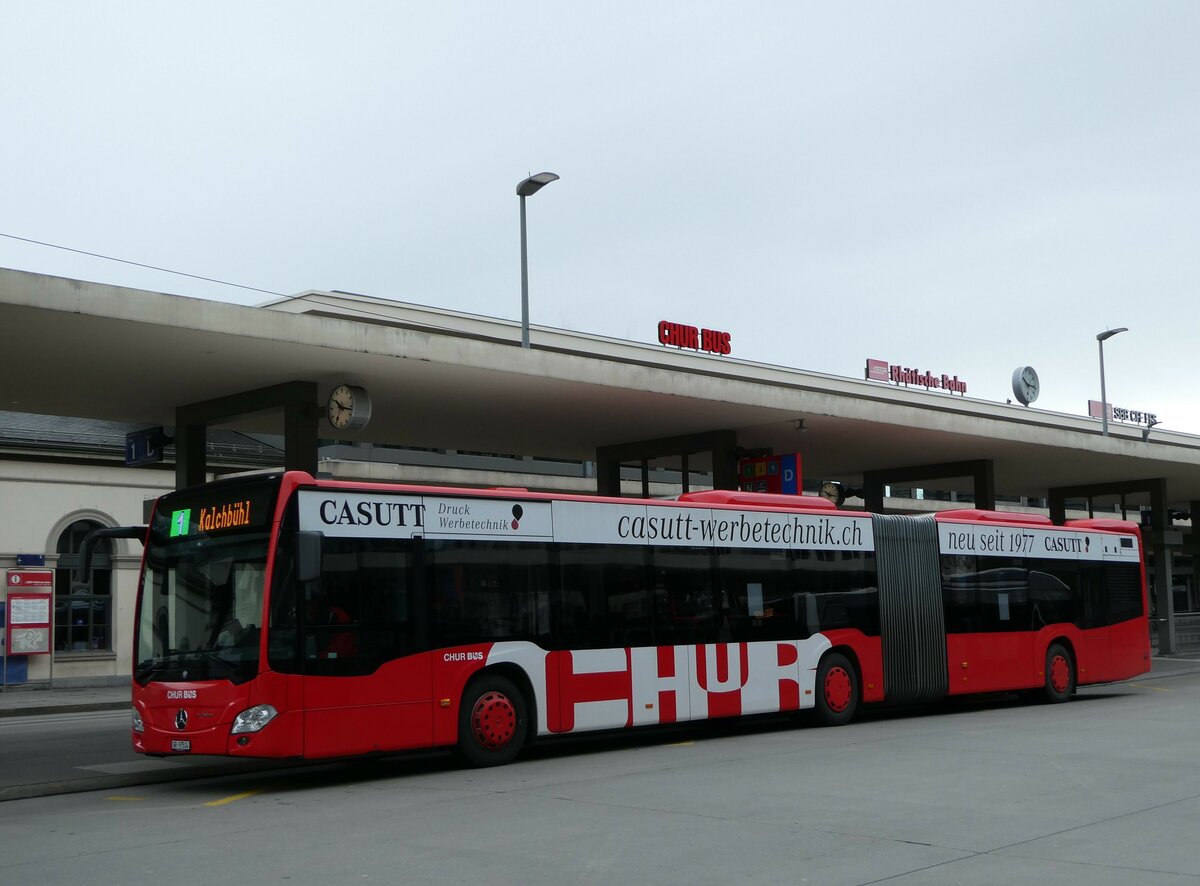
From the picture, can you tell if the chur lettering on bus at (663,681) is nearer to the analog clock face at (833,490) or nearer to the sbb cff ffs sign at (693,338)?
the analog clock face at (833,490)

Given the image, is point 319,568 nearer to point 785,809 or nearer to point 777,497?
point 785,809

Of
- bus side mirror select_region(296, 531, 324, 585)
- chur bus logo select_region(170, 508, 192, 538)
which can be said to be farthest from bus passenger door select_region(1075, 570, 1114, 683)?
chur bus logo select_region(170, 508, 192, 538)

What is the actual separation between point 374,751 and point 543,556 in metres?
2.98

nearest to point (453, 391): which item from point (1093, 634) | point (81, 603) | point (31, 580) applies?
point (1093, 634)

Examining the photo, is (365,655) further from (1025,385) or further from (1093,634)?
(1025,385)

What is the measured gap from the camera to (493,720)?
13.8m

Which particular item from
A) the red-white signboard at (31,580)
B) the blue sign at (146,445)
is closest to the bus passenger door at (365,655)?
the blue sign at (146,445)

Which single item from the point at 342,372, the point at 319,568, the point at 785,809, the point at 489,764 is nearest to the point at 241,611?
the point at 319,568

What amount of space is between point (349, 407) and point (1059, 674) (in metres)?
12.3

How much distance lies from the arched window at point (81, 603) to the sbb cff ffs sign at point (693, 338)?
53.1 ft

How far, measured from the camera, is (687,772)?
1267 centimetres

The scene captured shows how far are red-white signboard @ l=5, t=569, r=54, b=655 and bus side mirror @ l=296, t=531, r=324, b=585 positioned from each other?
23.1m

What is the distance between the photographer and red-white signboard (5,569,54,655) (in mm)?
32375

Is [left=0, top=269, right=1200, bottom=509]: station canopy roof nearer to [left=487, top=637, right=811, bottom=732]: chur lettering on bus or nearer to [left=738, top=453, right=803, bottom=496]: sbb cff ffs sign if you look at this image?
[left=738, top=453, right=803, bottom=496]: sbb cff ffs sign
